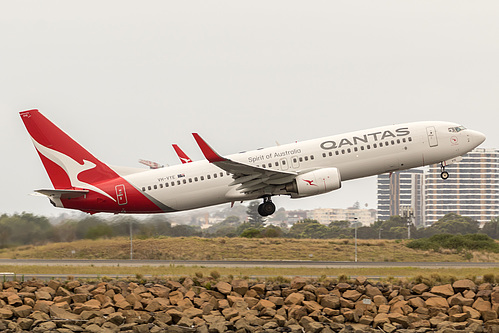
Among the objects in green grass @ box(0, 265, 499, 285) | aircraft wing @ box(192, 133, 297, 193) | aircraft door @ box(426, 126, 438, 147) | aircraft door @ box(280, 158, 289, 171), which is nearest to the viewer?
green grass @ box(0, 265, 499, 285)

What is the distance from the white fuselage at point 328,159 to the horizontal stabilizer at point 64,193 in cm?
306

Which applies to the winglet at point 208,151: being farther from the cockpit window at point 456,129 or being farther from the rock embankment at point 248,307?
the cockpit window at point 456,129

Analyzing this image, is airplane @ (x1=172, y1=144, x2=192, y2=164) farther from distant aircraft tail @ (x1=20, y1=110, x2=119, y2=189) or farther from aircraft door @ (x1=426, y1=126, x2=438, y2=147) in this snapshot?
aircraft door @ (x1=426, y1=126, x2=438, y2=147)

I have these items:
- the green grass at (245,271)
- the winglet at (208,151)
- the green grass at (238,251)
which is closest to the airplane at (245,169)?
the winglet at (208,151)

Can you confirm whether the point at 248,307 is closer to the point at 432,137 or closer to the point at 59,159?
the point at 432,137

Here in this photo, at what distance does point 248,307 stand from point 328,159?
18.4 m

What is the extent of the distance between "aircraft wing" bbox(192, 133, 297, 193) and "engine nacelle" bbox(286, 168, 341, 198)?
0.63 meters

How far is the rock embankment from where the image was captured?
26516 mm

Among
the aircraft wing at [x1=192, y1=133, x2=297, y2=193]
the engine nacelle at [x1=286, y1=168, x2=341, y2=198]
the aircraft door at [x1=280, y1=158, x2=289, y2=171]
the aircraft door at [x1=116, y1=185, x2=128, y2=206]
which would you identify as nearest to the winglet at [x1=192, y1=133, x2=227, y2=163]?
the aircraft wing at [x1=192, y1=133, x2=297, y2=193]

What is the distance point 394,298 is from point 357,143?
57.8ft

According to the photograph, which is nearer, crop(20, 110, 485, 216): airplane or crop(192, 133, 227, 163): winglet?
crop(192, 133, 227, 163): winglet

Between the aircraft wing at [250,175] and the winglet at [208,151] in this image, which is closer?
the winglet at [208,151]

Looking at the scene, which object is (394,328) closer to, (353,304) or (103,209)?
(353,304)

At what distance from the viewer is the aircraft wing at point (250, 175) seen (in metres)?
43.4
